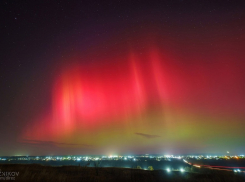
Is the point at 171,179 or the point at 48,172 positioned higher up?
the point at 48,172

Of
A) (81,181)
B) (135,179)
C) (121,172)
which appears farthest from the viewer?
(121,172)

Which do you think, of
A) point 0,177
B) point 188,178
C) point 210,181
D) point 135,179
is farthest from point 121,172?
point 0,177

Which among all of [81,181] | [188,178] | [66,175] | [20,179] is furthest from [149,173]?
[20,179]

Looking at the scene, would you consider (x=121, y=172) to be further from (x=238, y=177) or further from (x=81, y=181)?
(x=238, y=177)

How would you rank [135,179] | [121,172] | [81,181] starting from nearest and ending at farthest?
1. [81,181]
2. [135,179]
3. [121,172]

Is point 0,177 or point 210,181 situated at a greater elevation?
point 0,177

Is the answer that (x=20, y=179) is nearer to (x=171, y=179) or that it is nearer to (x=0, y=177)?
(x=0, y=177)

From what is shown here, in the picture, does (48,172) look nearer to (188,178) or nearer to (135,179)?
Result: (135,179)

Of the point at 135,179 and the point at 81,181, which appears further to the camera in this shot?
the point at 135,179

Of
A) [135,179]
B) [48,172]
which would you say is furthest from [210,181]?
[48,172]
